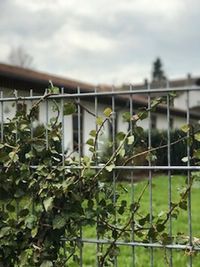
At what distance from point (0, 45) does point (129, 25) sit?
677 centimetres

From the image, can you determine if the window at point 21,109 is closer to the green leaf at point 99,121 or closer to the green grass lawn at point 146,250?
the green leaf at point 99,121

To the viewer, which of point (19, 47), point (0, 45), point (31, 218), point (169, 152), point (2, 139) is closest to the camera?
point (169, 152)

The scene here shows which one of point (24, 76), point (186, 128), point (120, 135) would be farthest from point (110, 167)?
point (24, 76)

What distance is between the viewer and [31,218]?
2.61m

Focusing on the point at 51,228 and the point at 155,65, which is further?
the point at 155,65

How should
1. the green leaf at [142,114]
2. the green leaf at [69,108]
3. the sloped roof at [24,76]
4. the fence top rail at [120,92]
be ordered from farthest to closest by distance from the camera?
the sloped roof at [24,76] < the green leaf at [69,108] < the green leaf at [142,114] < the fence top rail at [120,92]

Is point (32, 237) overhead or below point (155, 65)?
below

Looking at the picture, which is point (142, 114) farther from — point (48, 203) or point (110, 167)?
point (48, 203)

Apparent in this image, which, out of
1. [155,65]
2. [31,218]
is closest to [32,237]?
[31,218]

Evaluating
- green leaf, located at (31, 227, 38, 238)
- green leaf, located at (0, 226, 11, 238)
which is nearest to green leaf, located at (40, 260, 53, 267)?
green leaf, located at (31, 227, 38, 238)

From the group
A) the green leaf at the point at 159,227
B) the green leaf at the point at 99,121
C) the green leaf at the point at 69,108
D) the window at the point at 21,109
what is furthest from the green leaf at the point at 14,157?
the green leaf at the point at 159,227

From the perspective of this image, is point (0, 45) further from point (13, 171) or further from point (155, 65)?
point (155, 65)

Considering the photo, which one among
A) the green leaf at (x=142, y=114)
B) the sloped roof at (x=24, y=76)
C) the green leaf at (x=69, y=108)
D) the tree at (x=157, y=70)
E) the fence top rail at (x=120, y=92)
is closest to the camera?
the fence top rail at (x=120, y=92)

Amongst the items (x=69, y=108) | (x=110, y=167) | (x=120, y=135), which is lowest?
(x=110, y=167)
